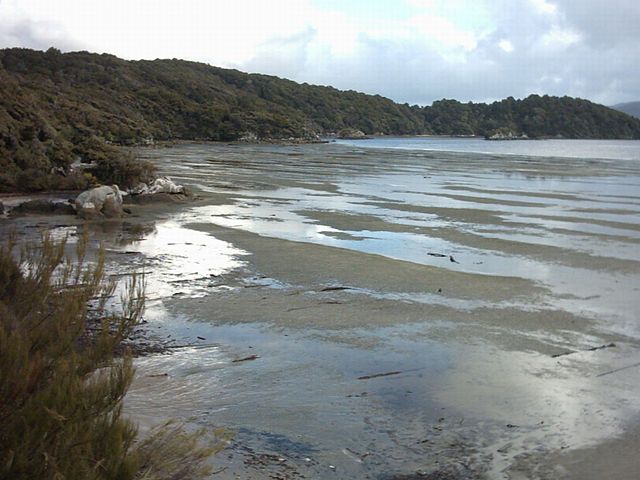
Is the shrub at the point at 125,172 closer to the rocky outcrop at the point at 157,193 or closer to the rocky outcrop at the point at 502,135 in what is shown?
the rocky outcrop at the point at 157,193

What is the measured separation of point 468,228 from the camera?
57.0 feet

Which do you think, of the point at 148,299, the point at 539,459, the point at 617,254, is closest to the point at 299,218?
the point at 617,254

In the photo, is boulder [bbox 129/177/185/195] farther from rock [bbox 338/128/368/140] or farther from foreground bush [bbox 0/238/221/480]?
rock [bbox 338/128/368/140]

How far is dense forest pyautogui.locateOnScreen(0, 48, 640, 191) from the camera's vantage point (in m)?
23.3

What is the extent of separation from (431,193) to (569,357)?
1965 centimetres

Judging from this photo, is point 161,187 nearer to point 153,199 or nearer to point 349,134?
point 153,199

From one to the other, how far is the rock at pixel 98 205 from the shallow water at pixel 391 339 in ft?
5.00

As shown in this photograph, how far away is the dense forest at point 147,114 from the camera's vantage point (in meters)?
23.3

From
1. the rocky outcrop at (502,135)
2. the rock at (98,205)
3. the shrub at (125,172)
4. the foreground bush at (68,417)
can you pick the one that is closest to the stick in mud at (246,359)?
the foreground bush at (68,417)

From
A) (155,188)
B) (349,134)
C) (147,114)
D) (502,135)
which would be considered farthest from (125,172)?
(502,135)

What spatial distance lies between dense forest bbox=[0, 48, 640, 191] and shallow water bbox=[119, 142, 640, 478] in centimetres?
789

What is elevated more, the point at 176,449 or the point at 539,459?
the point at 176,449

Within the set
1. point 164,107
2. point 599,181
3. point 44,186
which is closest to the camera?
point 44,186

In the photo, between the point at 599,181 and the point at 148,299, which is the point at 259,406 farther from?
the point at 599,181
